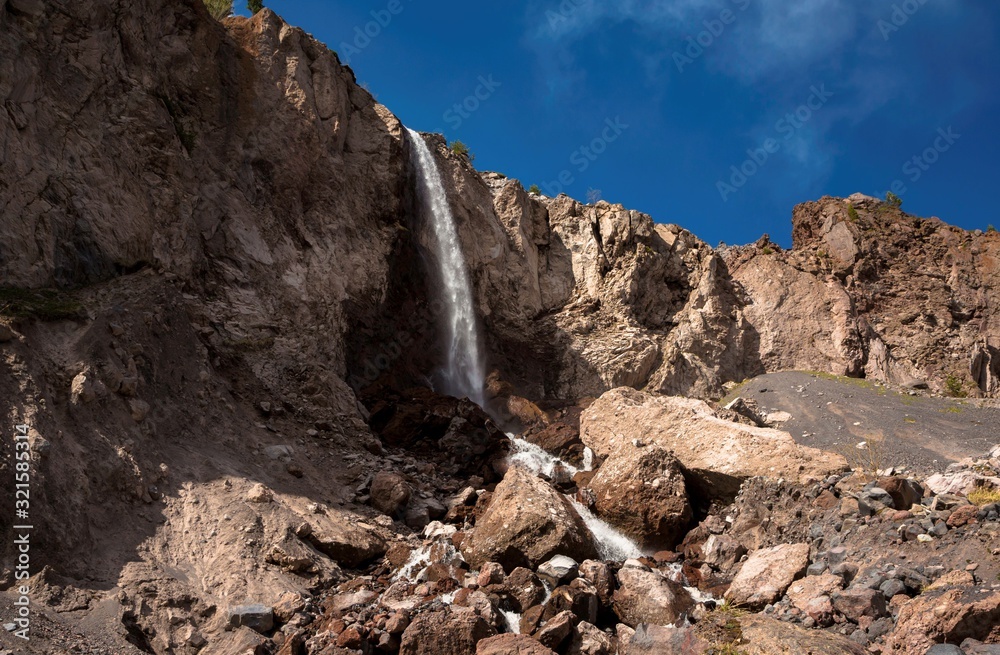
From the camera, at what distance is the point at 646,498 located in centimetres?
1253

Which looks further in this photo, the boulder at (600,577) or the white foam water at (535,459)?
the white foam water at (535,459)

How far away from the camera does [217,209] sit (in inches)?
641

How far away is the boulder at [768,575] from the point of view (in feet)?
28.6

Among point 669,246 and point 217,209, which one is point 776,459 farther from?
point 669,246

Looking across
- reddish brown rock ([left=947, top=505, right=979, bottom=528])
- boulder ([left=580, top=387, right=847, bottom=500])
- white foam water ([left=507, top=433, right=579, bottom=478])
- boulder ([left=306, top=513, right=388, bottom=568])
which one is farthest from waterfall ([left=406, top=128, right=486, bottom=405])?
reddish brown rock ([left=947, top=505, right=979, bottom=528])

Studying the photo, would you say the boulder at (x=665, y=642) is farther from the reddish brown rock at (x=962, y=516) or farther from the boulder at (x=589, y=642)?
the reddish brown rock at (x=962, y=516)

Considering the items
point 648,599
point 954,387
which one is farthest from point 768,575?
point 954,387

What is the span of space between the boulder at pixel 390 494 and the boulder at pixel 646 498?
3.87m

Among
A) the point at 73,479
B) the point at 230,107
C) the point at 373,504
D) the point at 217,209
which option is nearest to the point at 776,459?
the point at 373,504

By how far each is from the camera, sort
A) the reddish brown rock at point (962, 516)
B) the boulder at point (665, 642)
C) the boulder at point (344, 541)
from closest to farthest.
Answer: the boulder at point (665, 642), the reddish brown rock at point (962, 516), the boulder at point (344, 541)

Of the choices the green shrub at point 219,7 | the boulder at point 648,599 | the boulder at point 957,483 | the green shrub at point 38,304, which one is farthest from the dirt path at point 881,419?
the green shrub at point 219,7

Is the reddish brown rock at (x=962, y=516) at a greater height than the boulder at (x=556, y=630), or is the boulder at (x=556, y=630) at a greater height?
the reddish brown rock at (x=962, y=516)

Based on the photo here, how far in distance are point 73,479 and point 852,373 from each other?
93.5ft

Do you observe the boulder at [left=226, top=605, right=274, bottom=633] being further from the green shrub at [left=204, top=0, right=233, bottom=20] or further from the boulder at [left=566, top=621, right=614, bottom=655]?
the green shrub at [left=204, top=0, right=233, bottom=20]
